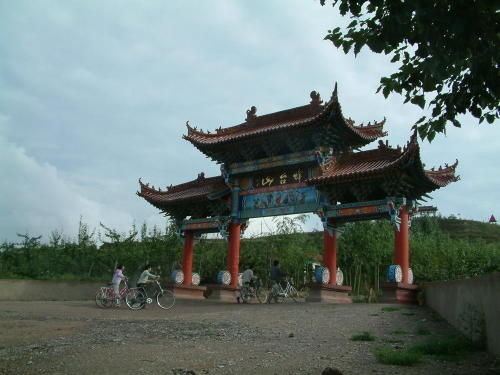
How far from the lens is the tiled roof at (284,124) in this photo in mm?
19656

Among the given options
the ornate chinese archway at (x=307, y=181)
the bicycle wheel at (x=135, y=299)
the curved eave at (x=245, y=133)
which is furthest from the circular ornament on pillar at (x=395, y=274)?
the bicycle wheel at (x=135, y=299)

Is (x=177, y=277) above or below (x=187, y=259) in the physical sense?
below

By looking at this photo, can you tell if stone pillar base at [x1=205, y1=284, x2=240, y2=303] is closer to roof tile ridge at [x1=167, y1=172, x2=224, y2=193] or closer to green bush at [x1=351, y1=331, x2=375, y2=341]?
roof tile ridge at [x1=167, y1=172, x2=224, y2=193]

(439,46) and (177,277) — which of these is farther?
(177,277)

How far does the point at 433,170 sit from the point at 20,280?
17880mm

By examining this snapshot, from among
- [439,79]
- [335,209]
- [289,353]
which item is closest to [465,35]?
[439,79]

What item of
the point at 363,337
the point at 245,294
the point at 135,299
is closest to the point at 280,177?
the point at 245,294

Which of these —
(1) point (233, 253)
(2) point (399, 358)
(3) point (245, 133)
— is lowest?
(2) point (399, 358)

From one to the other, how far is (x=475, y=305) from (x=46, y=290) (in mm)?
20905

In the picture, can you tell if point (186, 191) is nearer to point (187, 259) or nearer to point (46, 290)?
point (187, 259)

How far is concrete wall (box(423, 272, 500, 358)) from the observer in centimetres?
673

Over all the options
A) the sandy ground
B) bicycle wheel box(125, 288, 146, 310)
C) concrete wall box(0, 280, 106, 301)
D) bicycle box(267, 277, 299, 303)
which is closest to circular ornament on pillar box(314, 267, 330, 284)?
bicycle box(267, 277, 299, 303)

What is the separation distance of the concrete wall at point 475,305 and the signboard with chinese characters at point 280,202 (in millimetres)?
9126

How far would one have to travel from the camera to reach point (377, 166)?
18.8 metres
